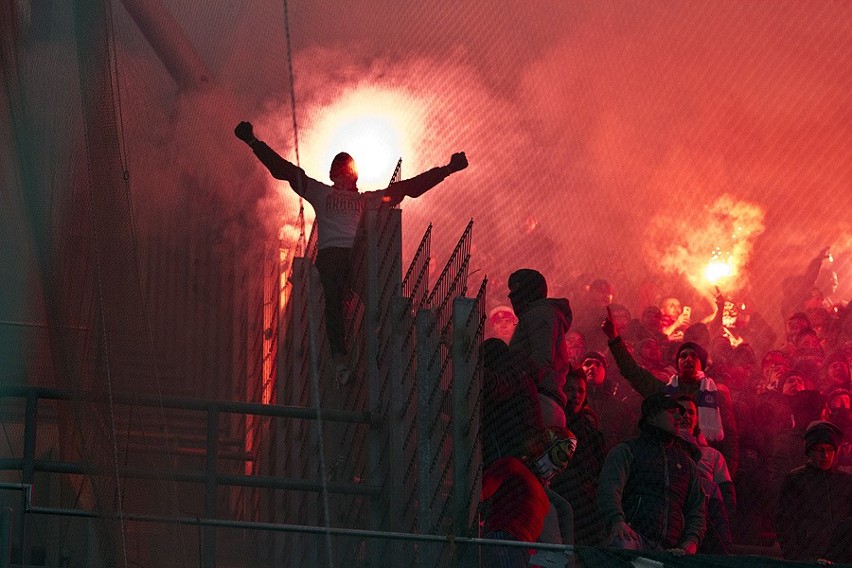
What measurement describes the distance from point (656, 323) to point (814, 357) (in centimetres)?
81

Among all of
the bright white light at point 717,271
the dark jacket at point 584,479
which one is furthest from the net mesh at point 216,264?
the dark jacket at point 584,479

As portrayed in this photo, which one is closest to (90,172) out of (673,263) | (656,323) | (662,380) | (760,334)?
(662,380)

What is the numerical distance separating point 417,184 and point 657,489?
176cm

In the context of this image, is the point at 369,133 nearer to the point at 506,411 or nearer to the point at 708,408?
the point at 708,408

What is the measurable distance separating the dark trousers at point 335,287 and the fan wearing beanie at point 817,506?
1959 millimetres

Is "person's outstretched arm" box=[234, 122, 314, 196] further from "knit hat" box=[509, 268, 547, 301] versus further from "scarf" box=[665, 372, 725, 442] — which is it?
"scarf" box=[665, 372, 725, 442]

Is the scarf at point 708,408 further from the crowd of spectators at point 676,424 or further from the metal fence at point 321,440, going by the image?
the metal fence at point 321,440

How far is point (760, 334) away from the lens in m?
9.69

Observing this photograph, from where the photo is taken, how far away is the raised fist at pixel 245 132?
6.73 metres

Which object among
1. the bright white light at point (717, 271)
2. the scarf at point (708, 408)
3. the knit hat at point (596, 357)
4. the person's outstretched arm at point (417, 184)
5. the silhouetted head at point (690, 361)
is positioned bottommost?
the scarf at point (708, 408)

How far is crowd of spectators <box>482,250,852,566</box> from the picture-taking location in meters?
6.65

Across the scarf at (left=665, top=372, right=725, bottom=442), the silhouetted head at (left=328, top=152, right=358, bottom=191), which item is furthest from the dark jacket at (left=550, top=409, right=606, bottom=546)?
the silhouetted head at (left=328, top=152, right=358, bottom=191)

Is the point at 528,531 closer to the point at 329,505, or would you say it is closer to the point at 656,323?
the point at 329,505

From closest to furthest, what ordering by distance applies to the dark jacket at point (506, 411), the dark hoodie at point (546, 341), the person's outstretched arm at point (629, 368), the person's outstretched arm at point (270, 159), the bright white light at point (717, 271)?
the dark jacket at point (506, 411), the person's outstretched arm at point (270, 159), the dark hoodie at point (546, 341), the person's outstretched arm at point (629, 368), the bright white light at point (717, 271)
